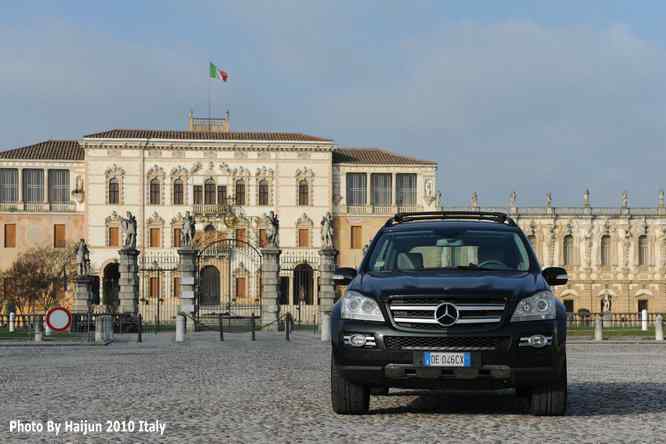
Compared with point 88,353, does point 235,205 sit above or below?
above

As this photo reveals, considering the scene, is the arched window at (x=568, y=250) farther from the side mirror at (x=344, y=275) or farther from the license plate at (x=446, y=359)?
the license plate at (x=446, y=359)

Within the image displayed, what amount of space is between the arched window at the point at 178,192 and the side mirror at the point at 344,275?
64.7 m

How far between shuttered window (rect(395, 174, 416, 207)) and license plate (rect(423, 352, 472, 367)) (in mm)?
68273

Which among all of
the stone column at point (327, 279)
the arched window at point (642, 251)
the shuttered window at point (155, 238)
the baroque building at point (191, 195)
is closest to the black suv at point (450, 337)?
the stone column at point (327, 279)

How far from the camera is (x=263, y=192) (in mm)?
75375

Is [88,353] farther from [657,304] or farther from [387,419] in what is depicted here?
[657,304]

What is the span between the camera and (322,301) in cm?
4284

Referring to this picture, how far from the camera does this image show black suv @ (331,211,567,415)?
912 centimetres

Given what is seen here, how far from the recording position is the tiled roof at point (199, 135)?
74.6m

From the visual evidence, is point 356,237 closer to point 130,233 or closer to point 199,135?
point 199,135

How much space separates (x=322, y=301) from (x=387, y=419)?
33.4 metres

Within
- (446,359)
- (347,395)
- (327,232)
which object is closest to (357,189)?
(327,232)

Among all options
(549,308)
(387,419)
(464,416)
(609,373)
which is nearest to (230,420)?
(387,419)

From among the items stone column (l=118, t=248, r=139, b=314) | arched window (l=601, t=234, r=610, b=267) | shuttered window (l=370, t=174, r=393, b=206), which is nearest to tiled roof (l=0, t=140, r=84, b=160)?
shuttered window (l=370, t=174, r=393, b=206)
